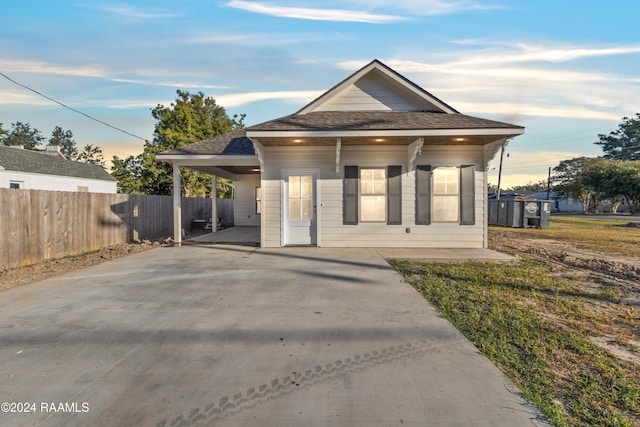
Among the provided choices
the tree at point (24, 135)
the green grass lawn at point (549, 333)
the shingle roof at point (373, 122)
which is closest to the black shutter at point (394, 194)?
the shingle roof at point (373, 122)

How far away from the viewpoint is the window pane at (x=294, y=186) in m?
9.09

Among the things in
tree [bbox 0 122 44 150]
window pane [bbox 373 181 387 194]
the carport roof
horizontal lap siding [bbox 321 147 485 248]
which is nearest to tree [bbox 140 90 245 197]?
the carport roof

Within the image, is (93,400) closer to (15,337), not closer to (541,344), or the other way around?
(15,337)

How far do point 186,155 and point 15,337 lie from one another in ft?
23.2

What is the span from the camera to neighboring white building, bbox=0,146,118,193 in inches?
751

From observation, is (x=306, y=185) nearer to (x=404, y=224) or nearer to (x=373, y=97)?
(x=404, y=224)

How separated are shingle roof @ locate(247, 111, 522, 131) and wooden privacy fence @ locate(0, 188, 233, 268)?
5.20 metres

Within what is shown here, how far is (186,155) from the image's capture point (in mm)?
9578

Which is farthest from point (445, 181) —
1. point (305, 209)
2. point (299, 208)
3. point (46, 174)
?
point (46, 174)

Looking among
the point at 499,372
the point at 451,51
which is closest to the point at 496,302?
the point at 499,372

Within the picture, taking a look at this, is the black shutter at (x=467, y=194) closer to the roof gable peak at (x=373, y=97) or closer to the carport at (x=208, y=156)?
the roof gable peak at (x=373, y=97)

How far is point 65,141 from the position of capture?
6256cm

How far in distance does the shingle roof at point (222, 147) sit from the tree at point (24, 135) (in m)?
62.3

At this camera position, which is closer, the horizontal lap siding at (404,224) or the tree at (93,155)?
the horizontal lap siding at (404,224)
